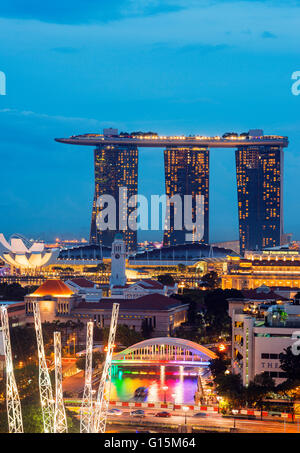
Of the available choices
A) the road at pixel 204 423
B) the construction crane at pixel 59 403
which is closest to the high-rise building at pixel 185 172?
the road at pixel 204 423

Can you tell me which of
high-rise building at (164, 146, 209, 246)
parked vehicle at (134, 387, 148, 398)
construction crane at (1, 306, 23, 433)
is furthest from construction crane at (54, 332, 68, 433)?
high-rise building at (164, 146, 209, 246)

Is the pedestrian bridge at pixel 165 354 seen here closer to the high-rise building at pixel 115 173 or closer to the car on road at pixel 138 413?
the car on road at pixel 138 413

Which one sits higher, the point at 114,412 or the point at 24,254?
the point at 24,254

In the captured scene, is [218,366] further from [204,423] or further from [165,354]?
[165,354]

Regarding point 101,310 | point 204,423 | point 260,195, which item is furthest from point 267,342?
point 260,195

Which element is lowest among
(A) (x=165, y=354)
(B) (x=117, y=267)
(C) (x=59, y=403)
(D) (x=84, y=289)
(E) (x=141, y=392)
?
(E) (x=141, y=392)

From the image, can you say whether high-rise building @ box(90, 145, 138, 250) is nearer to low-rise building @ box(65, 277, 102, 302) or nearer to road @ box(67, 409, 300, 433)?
low-rise building @ box(65, 277, 102, 302)

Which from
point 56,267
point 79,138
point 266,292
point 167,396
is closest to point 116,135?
point 79,138
